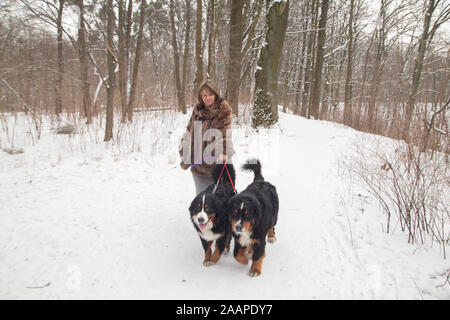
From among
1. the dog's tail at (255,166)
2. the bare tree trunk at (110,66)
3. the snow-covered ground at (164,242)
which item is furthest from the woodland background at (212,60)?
the dog's tail at (255,166)

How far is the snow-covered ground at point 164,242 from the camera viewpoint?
227 centimetres

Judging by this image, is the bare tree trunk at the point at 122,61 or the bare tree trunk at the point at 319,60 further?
the bare tree trunk at the point at 319,60

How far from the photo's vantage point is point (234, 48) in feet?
31.0

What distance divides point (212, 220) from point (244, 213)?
15.2 inches

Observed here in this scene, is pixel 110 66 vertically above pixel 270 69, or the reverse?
pixel 270 69

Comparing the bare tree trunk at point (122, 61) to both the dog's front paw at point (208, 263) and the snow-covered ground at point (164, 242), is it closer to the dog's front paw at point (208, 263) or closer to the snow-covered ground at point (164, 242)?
the snow-covered ground at point (164, 242)

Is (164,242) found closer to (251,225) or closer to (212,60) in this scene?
(251,225)

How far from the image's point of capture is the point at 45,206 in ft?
11.9

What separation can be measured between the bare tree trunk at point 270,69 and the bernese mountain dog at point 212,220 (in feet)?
22.4

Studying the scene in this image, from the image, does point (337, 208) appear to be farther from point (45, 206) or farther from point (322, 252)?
point (45, 206)

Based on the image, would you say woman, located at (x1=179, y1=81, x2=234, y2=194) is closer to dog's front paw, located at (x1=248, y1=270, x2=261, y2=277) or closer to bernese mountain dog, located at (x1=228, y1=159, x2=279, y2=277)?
bernese mountain dog, located at (x1=228, y1=159, x2=279, y2=277)

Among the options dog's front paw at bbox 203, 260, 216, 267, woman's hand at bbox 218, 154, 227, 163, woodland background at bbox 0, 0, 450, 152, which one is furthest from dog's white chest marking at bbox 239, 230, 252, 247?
woodland background at bbox 0, 0, 450, 152

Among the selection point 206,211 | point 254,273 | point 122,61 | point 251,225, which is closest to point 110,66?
point 122,61
